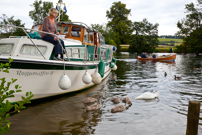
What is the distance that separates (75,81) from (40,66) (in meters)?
2.42

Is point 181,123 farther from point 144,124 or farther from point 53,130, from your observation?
point 53,130

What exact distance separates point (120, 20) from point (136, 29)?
8.02m

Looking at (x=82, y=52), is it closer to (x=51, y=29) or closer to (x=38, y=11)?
(x=51, y=29)

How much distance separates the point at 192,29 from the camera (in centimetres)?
7406

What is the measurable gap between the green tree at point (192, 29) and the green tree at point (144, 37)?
1296cm

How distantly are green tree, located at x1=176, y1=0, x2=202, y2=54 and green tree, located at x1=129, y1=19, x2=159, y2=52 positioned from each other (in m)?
13.0

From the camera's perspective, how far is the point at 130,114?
7516mm

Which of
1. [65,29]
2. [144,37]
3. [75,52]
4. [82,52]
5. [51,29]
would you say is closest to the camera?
[51,29]

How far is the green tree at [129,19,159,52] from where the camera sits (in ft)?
276

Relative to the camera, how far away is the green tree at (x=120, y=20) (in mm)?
87625

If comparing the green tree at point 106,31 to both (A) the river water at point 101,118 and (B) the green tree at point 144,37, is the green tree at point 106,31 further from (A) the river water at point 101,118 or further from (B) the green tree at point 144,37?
(A) the river water at point 101,118

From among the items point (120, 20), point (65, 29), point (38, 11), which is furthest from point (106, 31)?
point (65, 29)

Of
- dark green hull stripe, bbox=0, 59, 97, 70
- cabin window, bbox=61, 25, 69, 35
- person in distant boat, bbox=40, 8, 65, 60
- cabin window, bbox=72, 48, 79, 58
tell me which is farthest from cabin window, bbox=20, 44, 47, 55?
cabin window, bbox=61, 25, 69, 35

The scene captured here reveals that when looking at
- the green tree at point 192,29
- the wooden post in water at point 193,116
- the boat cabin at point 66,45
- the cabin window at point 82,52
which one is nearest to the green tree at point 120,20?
the green tree at point 192,29
